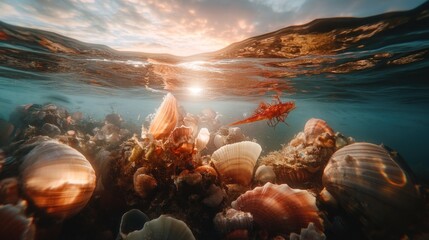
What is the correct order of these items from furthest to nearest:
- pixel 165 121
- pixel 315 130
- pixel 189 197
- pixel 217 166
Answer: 1. pixel 315 130
2. pixel 165 121
3. pixel 217 166
4. pixel 189 197

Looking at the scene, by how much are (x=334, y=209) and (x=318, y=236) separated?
1.30 m

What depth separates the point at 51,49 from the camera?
11.5m

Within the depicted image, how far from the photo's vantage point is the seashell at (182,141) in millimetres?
4250

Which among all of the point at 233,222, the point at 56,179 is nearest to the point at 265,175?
the point at 233,222

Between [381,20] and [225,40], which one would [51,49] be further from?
[381,20]

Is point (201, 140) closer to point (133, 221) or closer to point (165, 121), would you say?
point (165, 121)

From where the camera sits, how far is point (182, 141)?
4.25 metres

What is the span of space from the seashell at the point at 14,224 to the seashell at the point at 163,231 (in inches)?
61.6

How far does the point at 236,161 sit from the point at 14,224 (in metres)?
3.77

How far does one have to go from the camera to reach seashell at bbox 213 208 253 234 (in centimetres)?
366

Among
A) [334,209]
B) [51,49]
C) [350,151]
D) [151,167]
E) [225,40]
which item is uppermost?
[225,40]

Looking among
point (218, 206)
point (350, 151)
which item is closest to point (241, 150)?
point (218, 206)

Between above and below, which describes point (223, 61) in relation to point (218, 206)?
above

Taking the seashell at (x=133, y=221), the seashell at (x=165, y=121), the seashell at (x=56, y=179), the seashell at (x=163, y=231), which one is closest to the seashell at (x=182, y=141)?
the seashell at (x=165, y=121)
